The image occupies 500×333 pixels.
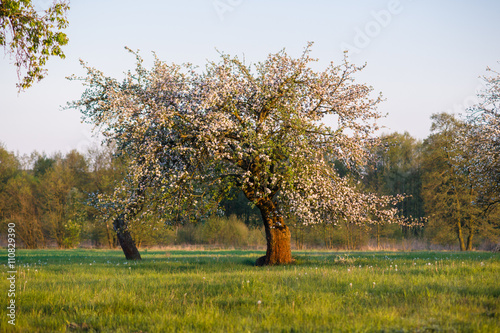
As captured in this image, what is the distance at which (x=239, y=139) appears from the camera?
18656mm

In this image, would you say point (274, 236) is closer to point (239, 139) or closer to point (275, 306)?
point (239, 139)

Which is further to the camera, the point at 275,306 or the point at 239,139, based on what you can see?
the point at 239,139

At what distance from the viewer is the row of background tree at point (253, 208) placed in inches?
1934

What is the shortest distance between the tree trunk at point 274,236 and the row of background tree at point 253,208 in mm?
26483

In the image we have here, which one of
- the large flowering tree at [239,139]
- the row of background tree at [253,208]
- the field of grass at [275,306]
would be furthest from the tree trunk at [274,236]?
the row of background tree at [253,208]

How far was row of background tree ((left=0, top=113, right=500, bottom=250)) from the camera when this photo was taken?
49.1 m

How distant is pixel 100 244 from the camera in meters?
66.0

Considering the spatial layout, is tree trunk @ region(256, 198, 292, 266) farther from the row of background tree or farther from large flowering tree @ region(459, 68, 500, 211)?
the row of background tree

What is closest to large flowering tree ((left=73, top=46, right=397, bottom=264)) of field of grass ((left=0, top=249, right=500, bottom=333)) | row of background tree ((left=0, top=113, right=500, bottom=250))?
field of grass ((left=0, top=249, right=500, bottom=333))

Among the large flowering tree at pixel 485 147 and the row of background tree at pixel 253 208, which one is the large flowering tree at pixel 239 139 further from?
the row of background tree at pixel 253 208

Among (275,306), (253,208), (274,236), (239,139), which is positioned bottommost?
(275,306)

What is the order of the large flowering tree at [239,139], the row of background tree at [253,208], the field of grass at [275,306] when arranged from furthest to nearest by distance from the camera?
the row of background tree at [253,208] < the large flowering tree at [239,139] < the field of grass at [275,306]

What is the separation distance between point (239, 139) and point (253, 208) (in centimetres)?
2719

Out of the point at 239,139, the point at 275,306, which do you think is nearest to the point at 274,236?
the point at 239,139
